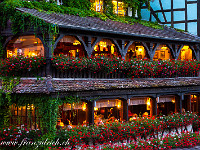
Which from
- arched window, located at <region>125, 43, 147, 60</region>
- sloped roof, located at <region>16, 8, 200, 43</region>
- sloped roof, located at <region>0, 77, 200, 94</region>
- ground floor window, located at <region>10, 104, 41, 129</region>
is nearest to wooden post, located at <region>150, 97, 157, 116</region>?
sloped roof, located at <region>0, 77, 200, 94</region>

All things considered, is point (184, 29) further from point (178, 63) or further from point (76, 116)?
point (76, 116)

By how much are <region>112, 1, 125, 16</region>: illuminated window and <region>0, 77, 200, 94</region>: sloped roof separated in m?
6.75

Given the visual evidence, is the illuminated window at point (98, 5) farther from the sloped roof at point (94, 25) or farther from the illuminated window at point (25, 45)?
the illuminated window at point (25, 45)

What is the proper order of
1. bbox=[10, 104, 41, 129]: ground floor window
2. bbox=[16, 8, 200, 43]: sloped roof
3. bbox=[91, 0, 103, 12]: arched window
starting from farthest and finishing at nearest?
bbox=[91, 0, 103, 12]: arched window < bbox=[16, 8, 200, 43]: sloped roof < bbox=[10, 104, 41, 129]: ground floor window

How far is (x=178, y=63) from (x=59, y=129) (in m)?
9.03

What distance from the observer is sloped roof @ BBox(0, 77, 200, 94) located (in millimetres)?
12820

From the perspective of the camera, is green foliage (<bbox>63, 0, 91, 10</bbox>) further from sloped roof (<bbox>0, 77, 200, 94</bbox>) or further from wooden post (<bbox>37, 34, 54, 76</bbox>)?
sloped roof (<bbox>0, 77, 200, 94</bbox>)

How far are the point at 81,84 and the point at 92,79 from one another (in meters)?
1.06

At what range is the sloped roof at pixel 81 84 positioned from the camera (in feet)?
42.1

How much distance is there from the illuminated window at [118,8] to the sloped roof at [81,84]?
6.75 meters

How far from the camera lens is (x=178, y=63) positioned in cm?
1856

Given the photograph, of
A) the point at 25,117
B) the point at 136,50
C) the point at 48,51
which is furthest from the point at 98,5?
the point at 25,117

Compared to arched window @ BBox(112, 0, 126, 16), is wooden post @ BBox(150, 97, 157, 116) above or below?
below

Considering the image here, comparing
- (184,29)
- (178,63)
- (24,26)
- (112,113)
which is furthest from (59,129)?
(184,29)
